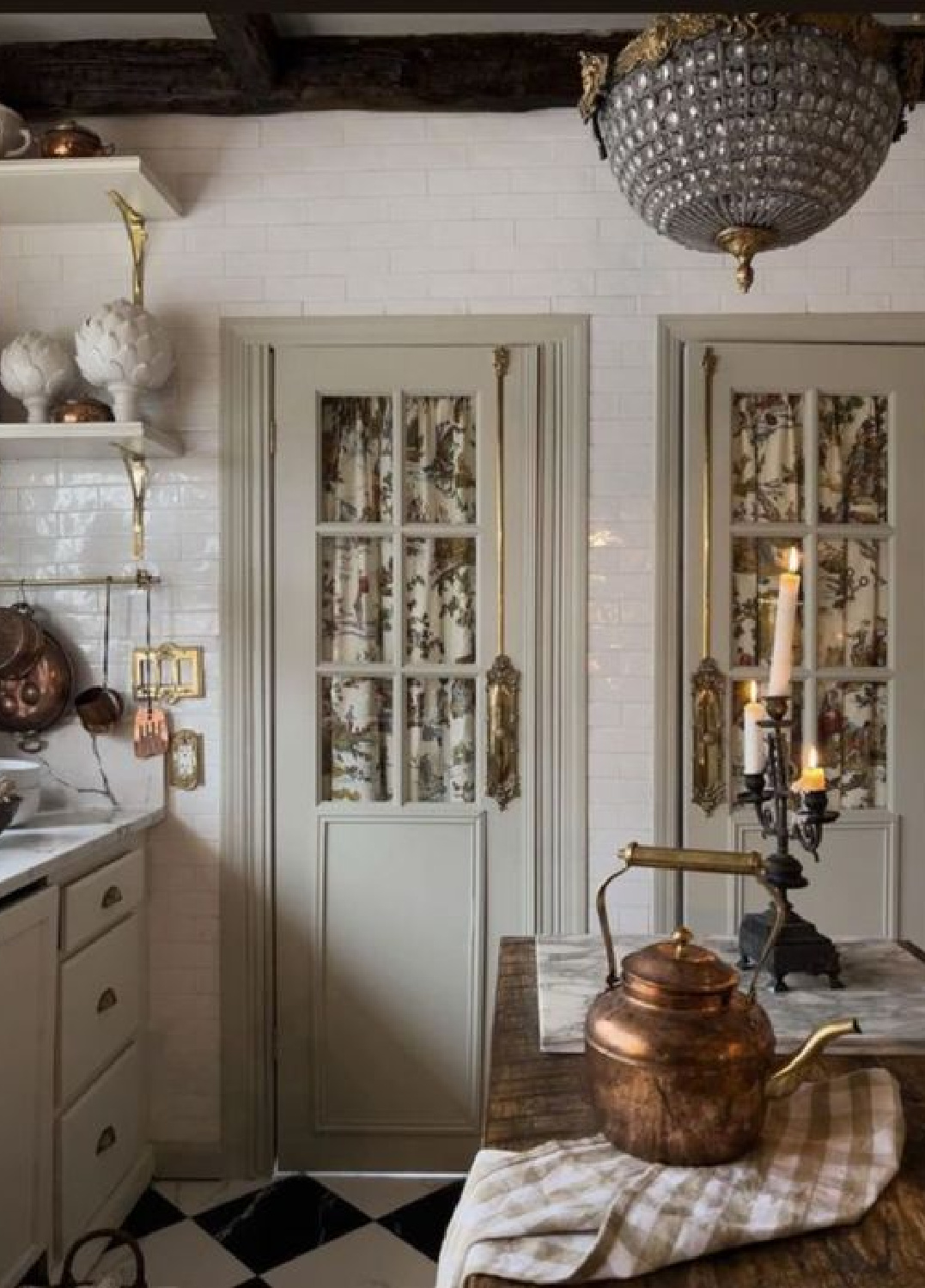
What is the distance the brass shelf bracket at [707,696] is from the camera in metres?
2.75

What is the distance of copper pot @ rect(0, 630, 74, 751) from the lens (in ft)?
9.08

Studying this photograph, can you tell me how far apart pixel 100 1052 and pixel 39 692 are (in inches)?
37.3

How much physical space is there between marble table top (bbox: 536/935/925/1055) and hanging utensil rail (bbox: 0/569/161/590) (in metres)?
1.52

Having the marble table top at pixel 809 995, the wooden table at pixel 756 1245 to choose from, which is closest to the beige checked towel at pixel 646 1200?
the wooden table at pixel 756 1245

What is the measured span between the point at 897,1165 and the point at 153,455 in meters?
2.36

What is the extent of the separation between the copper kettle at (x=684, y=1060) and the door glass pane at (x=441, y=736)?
168 cm

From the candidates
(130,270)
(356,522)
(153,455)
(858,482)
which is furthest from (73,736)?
(858,482)

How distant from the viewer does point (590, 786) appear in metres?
2.76

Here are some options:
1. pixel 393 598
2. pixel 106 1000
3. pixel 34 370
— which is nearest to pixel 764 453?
pixel 393 598

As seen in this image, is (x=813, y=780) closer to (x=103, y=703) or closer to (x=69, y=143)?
(x=103, y=703)

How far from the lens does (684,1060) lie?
3.36 ft

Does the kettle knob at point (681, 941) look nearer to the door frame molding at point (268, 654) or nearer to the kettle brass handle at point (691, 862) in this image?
the kettle brass handle at point (691, 862)

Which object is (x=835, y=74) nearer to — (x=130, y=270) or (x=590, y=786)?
(x=590, y=786)

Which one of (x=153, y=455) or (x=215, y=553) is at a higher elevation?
(x=153, y=455)
